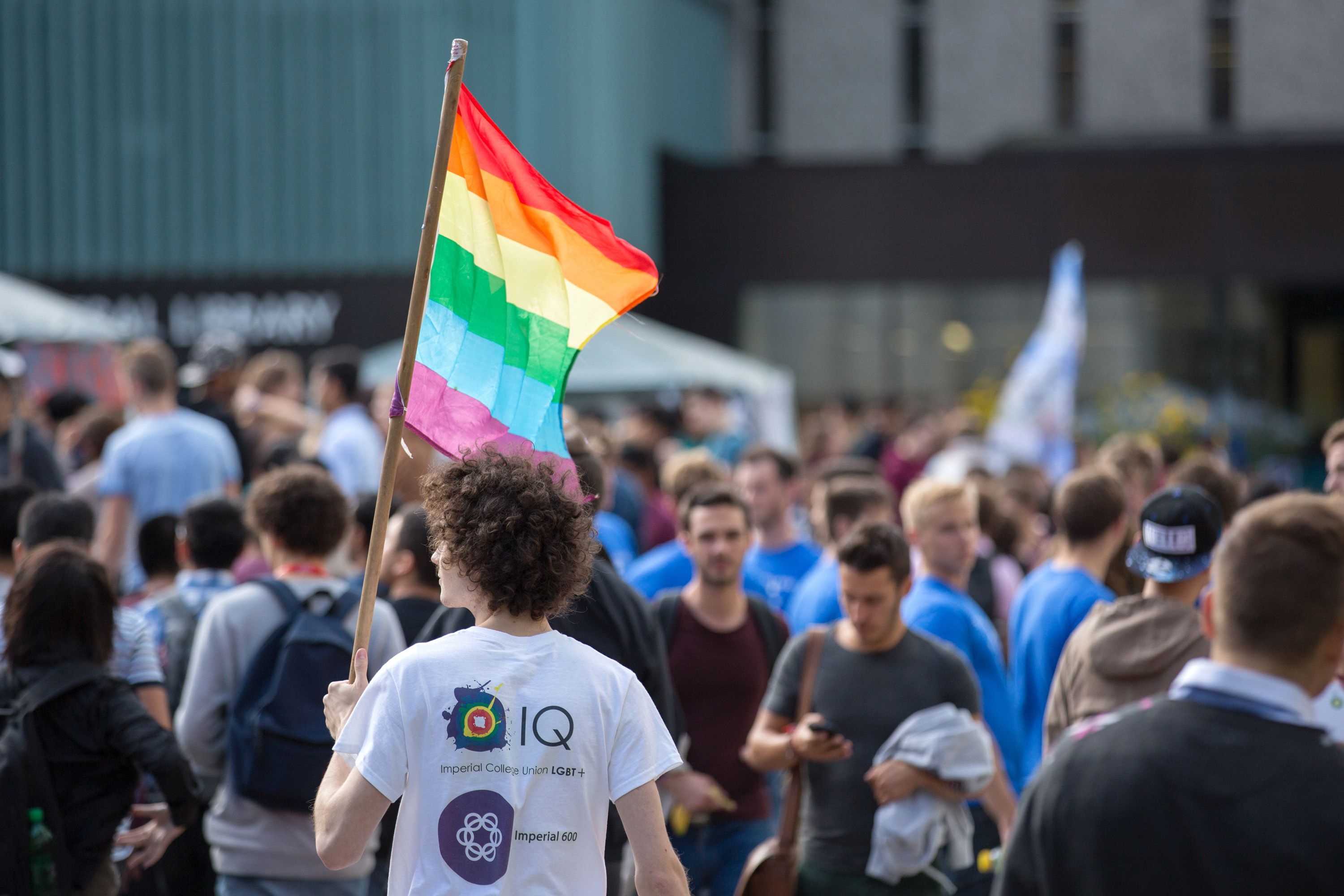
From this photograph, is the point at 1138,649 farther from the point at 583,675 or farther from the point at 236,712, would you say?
the point at 236,712

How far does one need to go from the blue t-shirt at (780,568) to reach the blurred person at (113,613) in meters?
3.05

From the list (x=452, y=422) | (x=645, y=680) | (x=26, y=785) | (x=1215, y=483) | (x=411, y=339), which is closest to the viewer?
(x=411, y=339)

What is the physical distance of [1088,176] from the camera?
21906mm

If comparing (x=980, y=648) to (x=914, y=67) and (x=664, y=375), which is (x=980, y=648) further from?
(x=914, y=67)

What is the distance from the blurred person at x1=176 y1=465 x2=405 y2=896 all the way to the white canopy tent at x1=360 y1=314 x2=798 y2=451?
8.14m

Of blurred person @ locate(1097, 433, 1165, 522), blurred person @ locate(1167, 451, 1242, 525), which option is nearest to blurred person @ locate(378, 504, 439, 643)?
blurred person @ locate(1167, 451, 1242, 525)

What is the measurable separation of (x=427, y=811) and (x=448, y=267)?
1.48 m

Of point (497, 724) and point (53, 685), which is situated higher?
point (497, 724)

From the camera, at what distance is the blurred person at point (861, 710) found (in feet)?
15.1

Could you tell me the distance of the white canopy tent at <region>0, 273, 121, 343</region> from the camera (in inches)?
452

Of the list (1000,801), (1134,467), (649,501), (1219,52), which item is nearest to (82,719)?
(1000,801)

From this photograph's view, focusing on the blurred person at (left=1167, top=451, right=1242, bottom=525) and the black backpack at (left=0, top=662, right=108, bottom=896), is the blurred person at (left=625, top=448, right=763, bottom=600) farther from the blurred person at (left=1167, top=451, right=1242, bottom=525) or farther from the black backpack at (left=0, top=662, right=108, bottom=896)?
the black backpack at (left=0, top=662, right=108, bottom=896)

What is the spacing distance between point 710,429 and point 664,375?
2.53m

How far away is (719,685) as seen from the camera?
543cm
